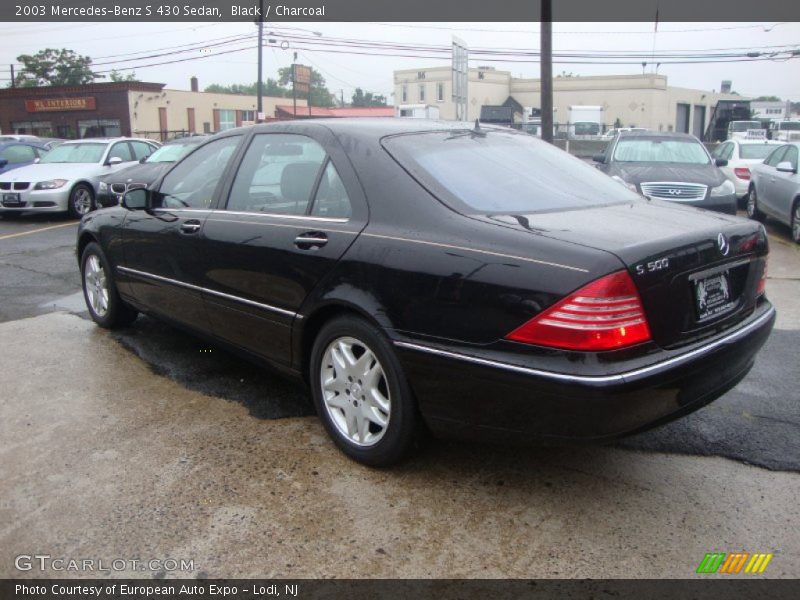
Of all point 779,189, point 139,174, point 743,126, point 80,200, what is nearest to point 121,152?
point 80,200

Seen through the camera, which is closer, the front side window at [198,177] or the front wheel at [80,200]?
the front side window at [198,177]

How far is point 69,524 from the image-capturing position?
9.70ft

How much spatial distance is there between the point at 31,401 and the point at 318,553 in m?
2.43

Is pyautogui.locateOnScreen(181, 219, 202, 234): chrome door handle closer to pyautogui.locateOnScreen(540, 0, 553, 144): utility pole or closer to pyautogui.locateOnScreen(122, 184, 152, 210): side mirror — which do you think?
pyautogui.locateOnScreen(122, 184, 152, 210): side mirror

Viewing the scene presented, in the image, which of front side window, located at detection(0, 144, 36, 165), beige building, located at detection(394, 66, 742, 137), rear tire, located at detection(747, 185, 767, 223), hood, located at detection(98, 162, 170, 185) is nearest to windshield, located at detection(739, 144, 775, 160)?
rear tire, located at detection(747, 185, 767, 223)

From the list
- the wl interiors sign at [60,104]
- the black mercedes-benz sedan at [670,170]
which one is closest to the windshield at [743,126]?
the black mercedes-benz sedan at [670,170]

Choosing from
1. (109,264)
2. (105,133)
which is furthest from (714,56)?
(109,264)

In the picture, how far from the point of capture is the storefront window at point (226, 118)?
2014 inches

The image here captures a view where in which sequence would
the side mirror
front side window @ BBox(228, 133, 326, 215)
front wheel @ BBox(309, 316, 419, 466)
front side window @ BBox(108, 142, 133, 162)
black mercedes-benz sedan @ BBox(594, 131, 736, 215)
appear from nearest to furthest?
front wheel @ BBox(309, 316, 419, 466), front side window @ BBox(228, 133, 326, 215), the side mirror, black mercedes-benz sedan @ BBox(594, 131, 736, 215), front side window @ BBox(108, 142, 133, 162)

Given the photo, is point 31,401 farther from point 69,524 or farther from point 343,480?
point 343,480

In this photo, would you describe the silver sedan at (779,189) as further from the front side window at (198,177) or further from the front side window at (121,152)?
the front side window at (121,152)

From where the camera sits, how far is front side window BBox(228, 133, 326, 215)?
372 centimetres

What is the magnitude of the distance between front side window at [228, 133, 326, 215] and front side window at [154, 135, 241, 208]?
0.24 m

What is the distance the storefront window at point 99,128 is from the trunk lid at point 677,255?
42.6m
